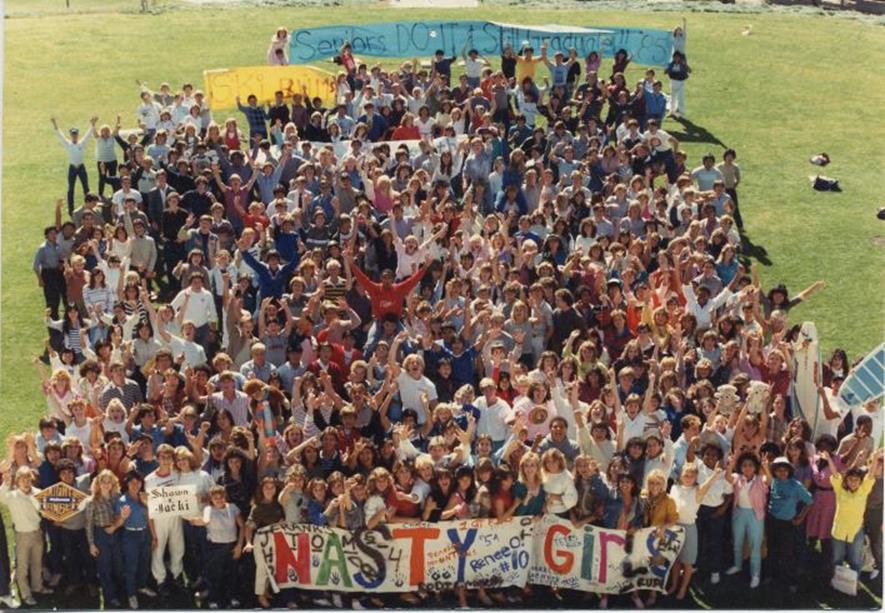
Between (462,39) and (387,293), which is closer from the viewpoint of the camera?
(387,293)

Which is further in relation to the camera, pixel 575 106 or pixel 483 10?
pixel 483 10

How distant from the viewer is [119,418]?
12.7 m

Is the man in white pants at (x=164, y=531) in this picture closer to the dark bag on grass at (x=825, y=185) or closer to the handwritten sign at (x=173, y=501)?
the handwritten sign at (x=173, y=501)

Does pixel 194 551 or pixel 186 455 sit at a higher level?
pixel 186 455

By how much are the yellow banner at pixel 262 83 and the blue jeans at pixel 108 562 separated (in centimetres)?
1368

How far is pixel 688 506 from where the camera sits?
12.1m

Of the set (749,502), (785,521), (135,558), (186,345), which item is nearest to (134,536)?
(135,558)

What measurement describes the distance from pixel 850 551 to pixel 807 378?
6.65ft

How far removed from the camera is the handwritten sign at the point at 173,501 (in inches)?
467

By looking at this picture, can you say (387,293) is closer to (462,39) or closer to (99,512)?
(99,512)

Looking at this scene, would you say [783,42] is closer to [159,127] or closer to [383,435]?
[159,127]

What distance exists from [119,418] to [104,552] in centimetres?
134

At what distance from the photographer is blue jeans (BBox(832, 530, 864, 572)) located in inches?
488

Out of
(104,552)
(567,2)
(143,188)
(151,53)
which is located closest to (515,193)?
(143,188)
